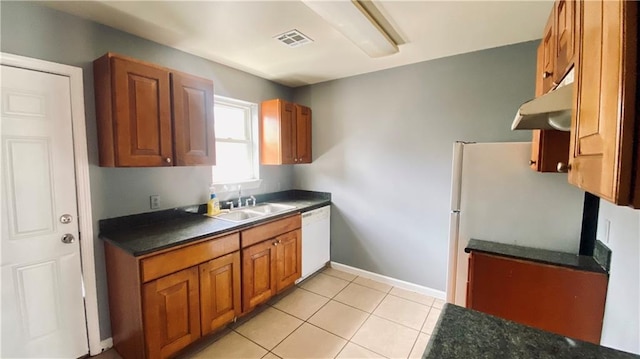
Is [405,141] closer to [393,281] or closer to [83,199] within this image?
[393,281]

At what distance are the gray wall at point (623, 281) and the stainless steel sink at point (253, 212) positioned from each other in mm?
2375

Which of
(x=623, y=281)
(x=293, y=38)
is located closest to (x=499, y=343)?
(x=623, y=281)

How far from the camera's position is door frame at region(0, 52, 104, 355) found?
1794mm

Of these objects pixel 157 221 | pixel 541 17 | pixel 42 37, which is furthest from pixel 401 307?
pixel 42 37

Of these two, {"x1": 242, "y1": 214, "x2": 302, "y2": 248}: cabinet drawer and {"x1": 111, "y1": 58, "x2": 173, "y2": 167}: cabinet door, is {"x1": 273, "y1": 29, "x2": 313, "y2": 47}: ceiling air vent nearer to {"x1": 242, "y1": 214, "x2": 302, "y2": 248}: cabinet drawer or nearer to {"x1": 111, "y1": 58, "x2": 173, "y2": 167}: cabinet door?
{"x1": 111, "y1": 58, "x2": 173, "y2": 167}: cabinet door

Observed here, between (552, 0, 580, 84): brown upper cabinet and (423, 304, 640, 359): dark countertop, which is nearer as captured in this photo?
(423, 304, 640, 359): dark countertop

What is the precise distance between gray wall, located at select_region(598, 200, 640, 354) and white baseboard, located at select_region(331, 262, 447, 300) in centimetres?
136

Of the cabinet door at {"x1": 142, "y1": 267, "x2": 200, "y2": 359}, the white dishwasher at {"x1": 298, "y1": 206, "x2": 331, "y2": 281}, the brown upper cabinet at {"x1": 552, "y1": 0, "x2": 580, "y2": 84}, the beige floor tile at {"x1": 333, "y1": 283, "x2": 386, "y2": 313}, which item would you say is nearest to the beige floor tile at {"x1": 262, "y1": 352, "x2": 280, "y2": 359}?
the cabinet door at {"x1": 142, "y1": 267, "x2": 200, "y2": 359}

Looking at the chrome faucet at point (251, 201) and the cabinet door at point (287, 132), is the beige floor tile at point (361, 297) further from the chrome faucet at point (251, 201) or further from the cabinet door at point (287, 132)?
the cabinet door at point (287, 132)

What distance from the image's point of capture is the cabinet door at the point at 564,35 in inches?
37.5

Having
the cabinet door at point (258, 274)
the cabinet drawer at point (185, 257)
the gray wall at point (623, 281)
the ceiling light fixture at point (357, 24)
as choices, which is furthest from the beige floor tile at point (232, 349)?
the ceiling light fixture at point (357, 24)

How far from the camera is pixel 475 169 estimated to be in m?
2.04

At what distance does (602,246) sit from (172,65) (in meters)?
3.45

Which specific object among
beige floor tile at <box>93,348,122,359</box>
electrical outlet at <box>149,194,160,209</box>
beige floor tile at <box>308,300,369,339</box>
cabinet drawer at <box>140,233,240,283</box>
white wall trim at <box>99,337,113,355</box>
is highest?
electrical outlet at <box>149,194,160,209</box>
